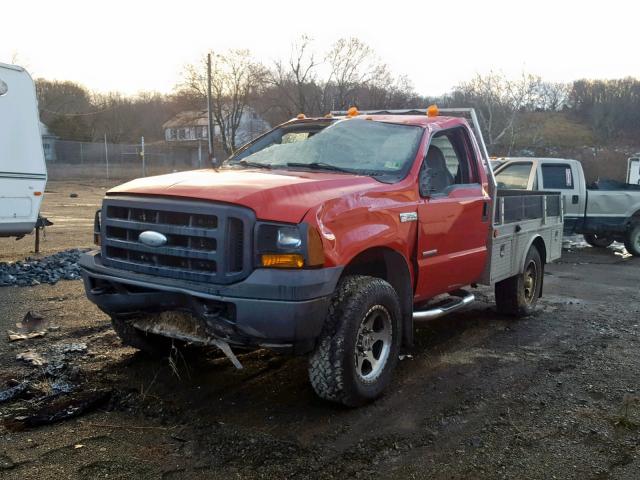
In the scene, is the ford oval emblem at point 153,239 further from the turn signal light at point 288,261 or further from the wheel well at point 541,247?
the wheel well at point 541,247

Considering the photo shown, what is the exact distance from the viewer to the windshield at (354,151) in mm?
4801

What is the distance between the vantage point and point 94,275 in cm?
432

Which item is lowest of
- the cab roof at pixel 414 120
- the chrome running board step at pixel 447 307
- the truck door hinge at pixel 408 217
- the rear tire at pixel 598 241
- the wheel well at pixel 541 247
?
the rear tire at pixel 598 241

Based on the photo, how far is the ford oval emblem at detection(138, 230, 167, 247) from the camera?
3.88 meters

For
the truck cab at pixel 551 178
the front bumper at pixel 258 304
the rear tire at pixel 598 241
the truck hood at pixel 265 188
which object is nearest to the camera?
the front bumper at pixel 258 304

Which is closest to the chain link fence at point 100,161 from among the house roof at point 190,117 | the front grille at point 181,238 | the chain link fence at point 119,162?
the chain link fence at point 119,162

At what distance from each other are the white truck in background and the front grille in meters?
A: 9.99

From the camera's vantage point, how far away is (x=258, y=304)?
3539 mm

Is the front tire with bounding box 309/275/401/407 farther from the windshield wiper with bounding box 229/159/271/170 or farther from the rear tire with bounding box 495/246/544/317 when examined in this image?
the rear tire with bounding box 495/246/544/317

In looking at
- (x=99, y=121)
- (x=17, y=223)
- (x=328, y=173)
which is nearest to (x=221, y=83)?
(x=99, y=121)

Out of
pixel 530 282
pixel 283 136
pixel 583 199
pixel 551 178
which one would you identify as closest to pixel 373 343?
pixel 283 136

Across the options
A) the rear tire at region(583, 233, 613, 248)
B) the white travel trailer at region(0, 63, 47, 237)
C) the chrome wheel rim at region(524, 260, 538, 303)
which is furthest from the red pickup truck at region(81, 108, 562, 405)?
the rear tire at region(583, 233, 613, 248)

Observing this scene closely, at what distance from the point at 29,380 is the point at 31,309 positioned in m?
2.34

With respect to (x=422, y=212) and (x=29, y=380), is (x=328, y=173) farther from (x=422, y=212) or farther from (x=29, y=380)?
(x=29, y=380)
